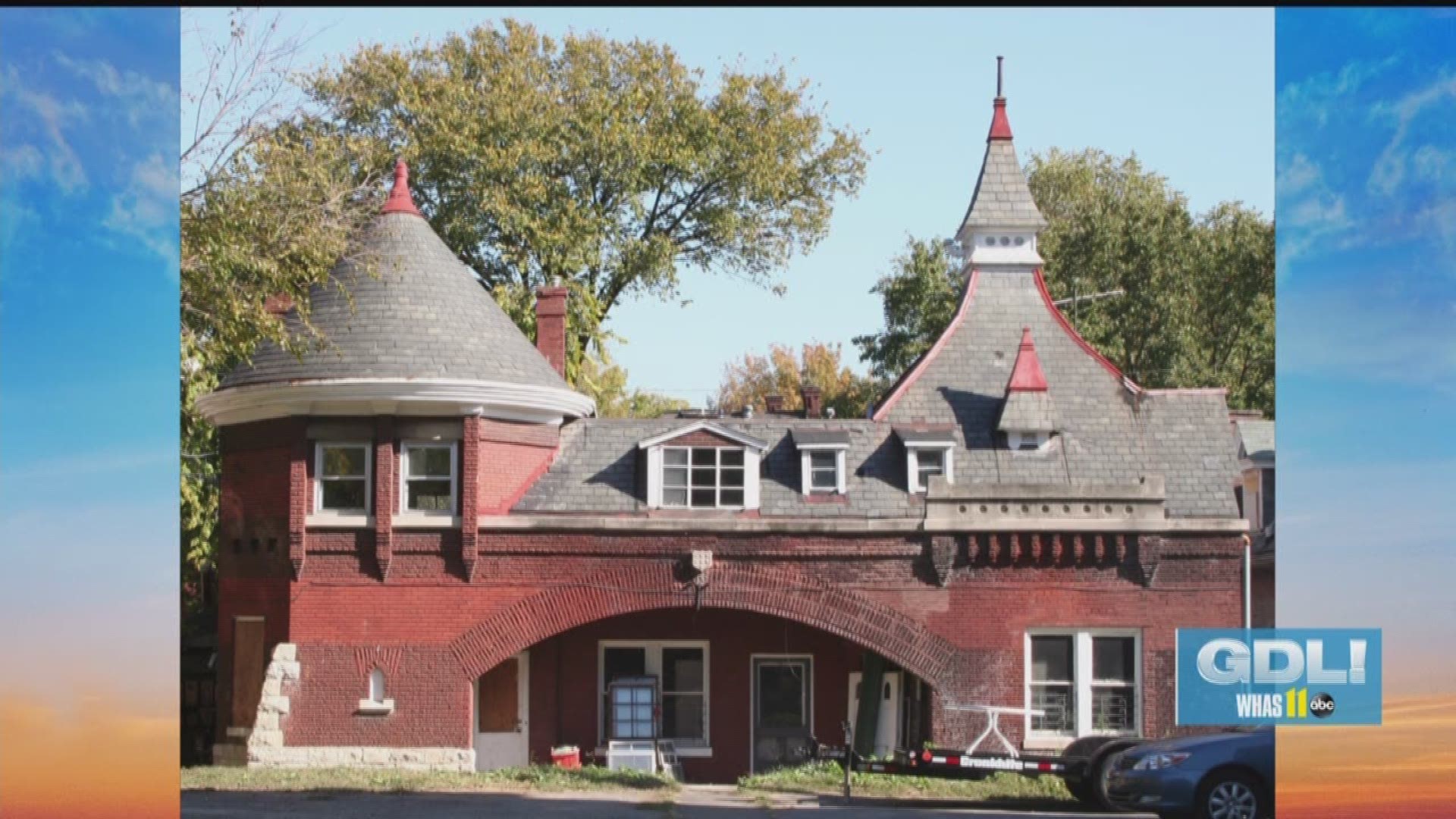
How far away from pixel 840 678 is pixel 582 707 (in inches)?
139

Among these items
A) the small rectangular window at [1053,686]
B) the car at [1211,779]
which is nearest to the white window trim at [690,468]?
the small rectangular window at [1053,686]

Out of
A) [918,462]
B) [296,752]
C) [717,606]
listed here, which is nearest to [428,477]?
[296,752]

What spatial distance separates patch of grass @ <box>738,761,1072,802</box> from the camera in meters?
20.9

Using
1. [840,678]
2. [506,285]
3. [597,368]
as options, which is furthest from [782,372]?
[840,678]

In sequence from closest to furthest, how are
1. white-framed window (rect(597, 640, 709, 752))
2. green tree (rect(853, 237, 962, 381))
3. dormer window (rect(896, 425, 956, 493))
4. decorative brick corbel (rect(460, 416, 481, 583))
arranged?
1. decorative brick corbel (rect(460, 416, 481, 583))
2. dormer window (rect(896, 425, 956, 493))
3. white-framed window (rect(597, 640, 709, 752))
4. green tree (rect(853, 237, 962, 381))

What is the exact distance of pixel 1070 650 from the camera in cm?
2286

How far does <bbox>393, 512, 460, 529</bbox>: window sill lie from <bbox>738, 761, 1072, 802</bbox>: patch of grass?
4.87m

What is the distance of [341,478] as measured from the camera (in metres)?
23.0

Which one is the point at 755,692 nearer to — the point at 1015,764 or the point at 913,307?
the point at 1015,764

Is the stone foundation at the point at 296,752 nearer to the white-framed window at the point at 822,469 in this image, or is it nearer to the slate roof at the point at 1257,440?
the white-framed window at the point at 822,469

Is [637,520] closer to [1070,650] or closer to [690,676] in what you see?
[690,676]

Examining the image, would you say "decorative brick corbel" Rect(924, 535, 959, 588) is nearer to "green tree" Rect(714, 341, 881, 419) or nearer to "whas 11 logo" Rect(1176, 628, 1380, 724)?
"whas 11 logo" Rect(1176, 628, 1380, 724)

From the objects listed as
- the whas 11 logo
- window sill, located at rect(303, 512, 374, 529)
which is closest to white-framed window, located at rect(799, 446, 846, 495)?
window sill, located at rect(303, 512, 374, 529)

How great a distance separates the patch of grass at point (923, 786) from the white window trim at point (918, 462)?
386 cm
